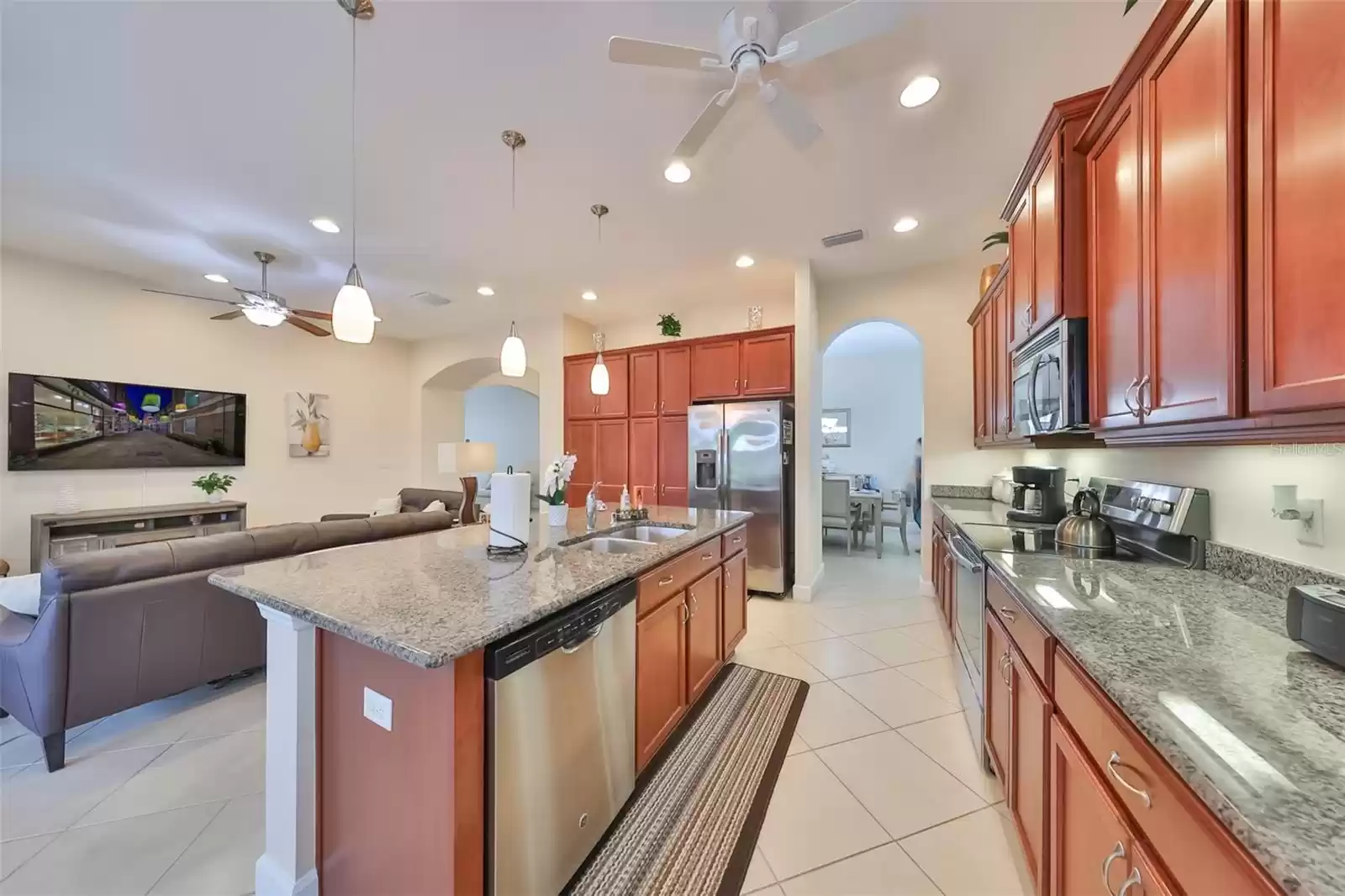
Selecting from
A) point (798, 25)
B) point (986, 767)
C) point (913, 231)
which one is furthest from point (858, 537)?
point (798, 25)

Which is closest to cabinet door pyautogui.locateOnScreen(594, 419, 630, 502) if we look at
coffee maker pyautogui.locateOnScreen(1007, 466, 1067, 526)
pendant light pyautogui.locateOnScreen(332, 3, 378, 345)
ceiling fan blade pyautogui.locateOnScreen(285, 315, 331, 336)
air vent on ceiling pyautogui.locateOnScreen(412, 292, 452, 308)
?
air vent on ceiling pyautogui.locateOnScreen(412, 292, 452, 308)

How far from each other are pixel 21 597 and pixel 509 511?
2330mm

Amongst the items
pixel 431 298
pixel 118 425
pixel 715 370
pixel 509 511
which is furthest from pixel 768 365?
pixel 118 425

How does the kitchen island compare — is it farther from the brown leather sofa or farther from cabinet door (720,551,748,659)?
the brown leather sofa

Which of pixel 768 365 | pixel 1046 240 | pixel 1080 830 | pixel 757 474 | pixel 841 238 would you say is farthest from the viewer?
pixel 768 365

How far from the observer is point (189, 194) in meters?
2.88

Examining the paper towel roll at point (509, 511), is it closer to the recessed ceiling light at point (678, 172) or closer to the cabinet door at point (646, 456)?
the recessed ceiling light at point (678, 172)

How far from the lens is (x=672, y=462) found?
4.60 metres

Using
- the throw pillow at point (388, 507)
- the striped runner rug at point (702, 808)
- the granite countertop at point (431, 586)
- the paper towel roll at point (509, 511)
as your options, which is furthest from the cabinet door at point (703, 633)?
the throw pillow at point (388, 507)

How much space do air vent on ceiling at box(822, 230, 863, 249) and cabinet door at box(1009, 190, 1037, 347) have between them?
1206 mm

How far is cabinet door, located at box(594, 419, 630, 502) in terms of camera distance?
486 centimetres

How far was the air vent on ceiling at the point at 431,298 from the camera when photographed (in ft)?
15.6

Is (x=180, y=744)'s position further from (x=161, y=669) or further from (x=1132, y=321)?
(x=1132, y=321)

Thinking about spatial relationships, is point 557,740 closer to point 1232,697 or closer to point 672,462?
point 1232,697
